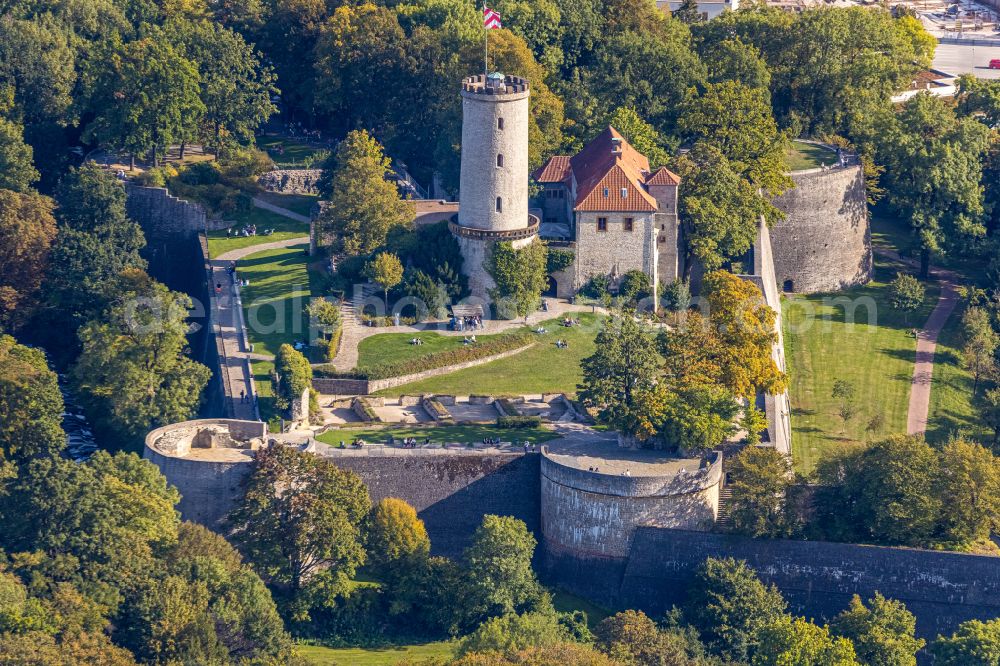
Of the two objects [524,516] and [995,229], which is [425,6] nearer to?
[995,229]

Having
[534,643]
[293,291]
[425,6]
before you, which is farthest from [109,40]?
[534,643]

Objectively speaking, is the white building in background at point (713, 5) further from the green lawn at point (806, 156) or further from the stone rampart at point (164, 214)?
the stone rampart at point (164, 214)

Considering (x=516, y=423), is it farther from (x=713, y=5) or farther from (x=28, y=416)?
(x=713, y=5)

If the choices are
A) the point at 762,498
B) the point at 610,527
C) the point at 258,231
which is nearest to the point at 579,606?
the point at 610,527

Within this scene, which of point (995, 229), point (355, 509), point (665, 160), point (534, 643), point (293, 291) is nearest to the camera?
point (534, 643)

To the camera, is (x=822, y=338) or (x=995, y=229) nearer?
(x=822, y=338)

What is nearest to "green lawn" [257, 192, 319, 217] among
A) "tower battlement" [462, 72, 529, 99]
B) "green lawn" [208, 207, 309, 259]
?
"green lawn" [208, 207, 309, 259]
